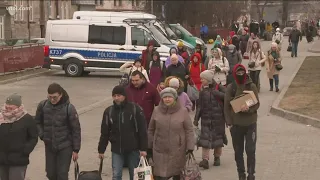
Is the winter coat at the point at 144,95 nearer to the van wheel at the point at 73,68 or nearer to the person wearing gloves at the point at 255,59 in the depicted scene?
the person wearing gloves at the point at 255,59

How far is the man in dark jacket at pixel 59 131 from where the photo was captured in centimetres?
798

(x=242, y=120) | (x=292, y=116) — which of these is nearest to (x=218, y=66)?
(x=292, y=116)

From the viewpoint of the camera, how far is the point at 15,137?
752cm

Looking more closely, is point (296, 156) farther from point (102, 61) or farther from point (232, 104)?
point (102, 61)

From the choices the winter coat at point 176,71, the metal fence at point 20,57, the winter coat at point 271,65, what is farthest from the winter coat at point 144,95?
the metal fence at point 20,57

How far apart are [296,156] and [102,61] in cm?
1485

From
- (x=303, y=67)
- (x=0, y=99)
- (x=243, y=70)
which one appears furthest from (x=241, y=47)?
(x=243, y=70)

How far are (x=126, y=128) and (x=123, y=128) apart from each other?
36mm

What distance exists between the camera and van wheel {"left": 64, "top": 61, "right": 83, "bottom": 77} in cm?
2619

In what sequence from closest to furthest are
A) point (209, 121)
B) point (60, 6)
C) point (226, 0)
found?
point (209, 121) < point (60, 6) < point (226, 0)

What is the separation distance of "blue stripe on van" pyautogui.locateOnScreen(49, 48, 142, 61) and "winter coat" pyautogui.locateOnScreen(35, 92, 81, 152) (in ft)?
56.7

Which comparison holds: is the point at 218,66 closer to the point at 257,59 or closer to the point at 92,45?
the point at 257,59

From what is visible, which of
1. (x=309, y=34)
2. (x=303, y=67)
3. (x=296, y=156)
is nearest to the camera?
(x=296, y=156)

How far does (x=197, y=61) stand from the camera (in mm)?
16016
